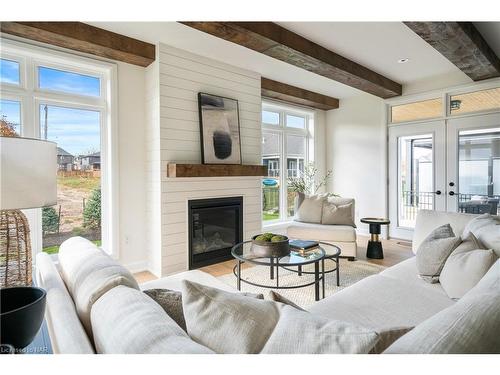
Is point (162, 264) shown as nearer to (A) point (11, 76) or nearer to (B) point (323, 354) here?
(A) point (11, 76)

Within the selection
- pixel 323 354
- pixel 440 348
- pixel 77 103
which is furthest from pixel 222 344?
pixel 77 103

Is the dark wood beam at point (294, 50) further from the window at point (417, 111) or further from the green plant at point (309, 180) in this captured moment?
the green plant at point (309, 180)

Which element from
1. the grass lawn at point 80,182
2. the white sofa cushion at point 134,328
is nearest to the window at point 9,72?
the grass lawn at point 80,182

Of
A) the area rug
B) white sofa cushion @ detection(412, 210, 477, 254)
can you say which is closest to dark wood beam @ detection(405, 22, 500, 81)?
white sofa cushion @ detection(412, 210, 477, 254)

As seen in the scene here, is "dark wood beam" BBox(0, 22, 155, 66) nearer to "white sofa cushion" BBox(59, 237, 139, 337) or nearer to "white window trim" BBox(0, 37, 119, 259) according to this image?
"white window trim" BBox(0, 37, 119, 259)

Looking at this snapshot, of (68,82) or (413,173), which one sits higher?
(68,82)

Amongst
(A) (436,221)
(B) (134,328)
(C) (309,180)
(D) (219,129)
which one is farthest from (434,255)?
(C) (309,180)

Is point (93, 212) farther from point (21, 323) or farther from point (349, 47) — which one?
point (349, 47)

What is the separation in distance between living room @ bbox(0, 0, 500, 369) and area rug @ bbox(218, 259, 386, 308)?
30mm

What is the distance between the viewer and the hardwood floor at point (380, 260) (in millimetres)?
3461

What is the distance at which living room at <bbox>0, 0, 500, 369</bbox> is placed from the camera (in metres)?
0.85

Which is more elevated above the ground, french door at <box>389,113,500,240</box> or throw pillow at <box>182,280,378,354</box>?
french door at <box>389,113,500,240</box>

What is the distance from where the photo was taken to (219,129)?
150 inches

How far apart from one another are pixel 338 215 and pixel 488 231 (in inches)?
85.9
